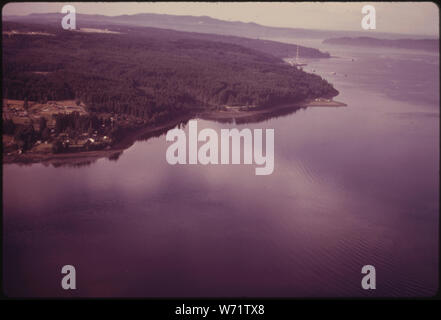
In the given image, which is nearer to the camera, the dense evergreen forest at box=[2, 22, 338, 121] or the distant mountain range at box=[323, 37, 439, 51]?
the distant mountain range at box=[323, 37, 439, 51]

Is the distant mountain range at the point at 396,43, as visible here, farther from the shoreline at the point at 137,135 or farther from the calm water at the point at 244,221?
the shoreline at the point at 137,135

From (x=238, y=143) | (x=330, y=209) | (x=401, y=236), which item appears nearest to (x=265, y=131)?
(x=238, y=143)

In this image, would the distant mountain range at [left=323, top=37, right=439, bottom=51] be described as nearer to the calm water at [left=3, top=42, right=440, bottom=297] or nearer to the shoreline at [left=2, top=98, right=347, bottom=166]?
the calm water at [left=3, top=42, right=440, bottom=297]

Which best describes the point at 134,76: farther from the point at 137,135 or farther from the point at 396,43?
the point at 396,43

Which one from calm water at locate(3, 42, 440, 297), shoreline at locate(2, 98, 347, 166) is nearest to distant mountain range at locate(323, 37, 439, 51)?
calm water at locate(3, 42, 440, 297)

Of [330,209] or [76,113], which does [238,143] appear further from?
[76,113]
